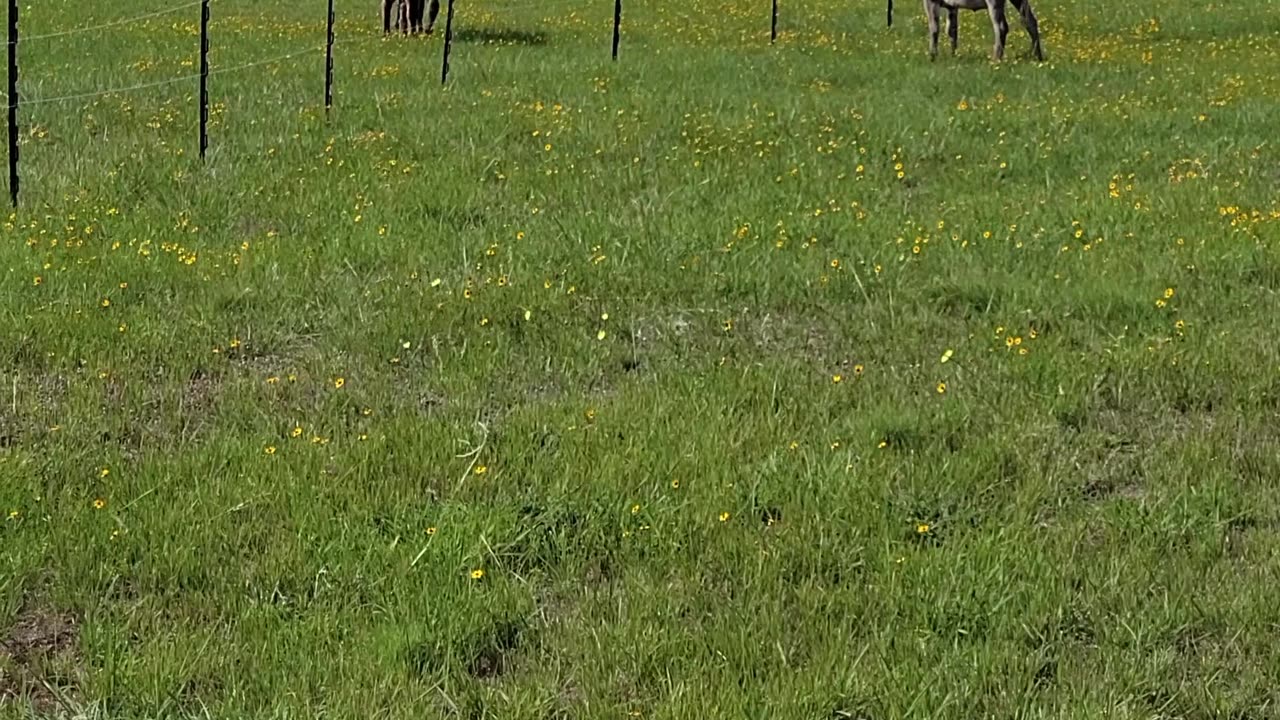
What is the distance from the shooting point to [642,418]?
575cm

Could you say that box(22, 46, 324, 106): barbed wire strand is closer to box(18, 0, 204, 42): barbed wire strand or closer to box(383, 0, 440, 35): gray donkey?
box(18, 0, 204, 42): barbed wire strand

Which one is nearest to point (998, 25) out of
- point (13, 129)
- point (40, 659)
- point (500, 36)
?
point (500, 36)

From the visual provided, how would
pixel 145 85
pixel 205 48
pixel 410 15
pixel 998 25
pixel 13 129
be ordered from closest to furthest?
pixel 13 129 → pixel 205 48 → pixel 145 85 → pixel 998 25 → pixel 410 15

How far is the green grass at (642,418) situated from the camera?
3980 millimetres

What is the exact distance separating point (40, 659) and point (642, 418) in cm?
245

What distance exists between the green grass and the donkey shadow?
6554mm

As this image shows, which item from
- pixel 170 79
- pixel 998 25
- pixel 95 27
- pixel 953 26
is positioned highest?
pixel 998 25

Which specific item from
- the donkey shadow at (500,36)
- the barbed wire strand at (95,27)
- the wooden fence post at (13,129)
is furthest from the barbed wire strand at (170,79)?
the wooden fence post at (13,129)

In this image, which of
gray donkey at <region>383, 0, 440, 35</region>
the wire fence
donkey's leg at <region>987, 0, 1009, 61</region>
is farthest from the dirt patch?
gray donkey at <region>383, 0, 440, 35</region>

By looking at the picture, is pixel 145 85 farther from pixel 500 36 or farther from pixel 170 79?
pixel 500 36

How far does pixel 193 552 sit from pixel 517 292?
3014 mm

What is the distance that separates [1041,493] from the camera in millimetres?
5074

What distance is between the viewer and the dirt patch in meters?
3.83

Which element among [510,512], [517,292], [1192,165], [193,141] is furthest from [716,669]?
[193,141]
